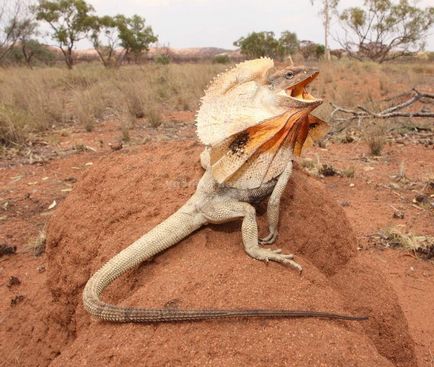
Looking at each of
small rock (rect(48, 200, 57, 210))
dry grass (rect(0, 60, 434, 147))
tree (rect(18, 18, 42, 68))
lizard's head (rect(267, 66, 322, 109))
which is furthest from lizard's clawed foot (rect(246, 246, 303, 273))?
tree (rect(18, 18, 42, 68))

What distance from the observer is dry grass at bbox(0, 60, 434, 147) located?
943 centimetres

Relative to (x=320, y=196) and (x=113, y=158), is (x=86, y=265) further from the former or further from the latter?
(x=320, y=196)

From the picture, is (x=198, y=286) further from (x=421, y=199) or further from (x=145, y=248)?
(x=421, y=199)

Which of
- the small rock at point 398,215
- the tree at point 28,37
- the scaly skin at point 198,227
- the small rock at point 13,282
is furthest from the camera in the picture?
the tree at point 28,37

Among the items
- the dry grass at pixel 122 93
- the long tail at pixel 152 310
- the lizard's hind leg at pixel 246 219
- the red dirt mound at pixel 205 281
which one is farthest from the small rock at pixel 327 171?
the long tail at pixel 152 310

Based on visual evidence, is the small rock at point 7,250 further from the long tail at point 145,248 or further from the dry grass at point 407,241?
the dry grass at point 407,241

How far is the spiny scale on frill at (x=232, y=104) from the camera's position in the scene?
2.34 metres

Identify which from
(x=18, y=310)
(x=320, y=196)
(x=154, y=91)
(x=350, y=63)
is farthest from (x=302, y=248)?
(x=350, y=63)

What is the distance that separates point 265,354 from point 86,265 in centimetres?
150

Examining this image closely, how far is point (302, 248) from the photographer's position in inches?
97.3

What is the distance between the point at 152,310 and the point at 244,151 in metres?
0.98

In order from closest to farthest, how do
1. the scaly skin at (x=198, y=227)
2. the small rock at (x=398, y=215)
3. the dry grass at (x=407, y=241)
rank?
the scaly skin at (x=198, y=227)
the dry grass at (x=407, y=241)
the small rock at (x=398, y=215)

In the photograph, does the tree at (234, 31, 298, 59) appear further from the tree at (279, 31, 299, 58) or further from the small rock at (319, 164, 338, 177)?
the small rock at (319, 164, 338, 177)

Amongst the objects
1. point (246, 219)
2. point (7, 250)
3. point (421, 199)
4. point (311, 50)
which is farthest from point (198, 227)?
point (311, 50)
